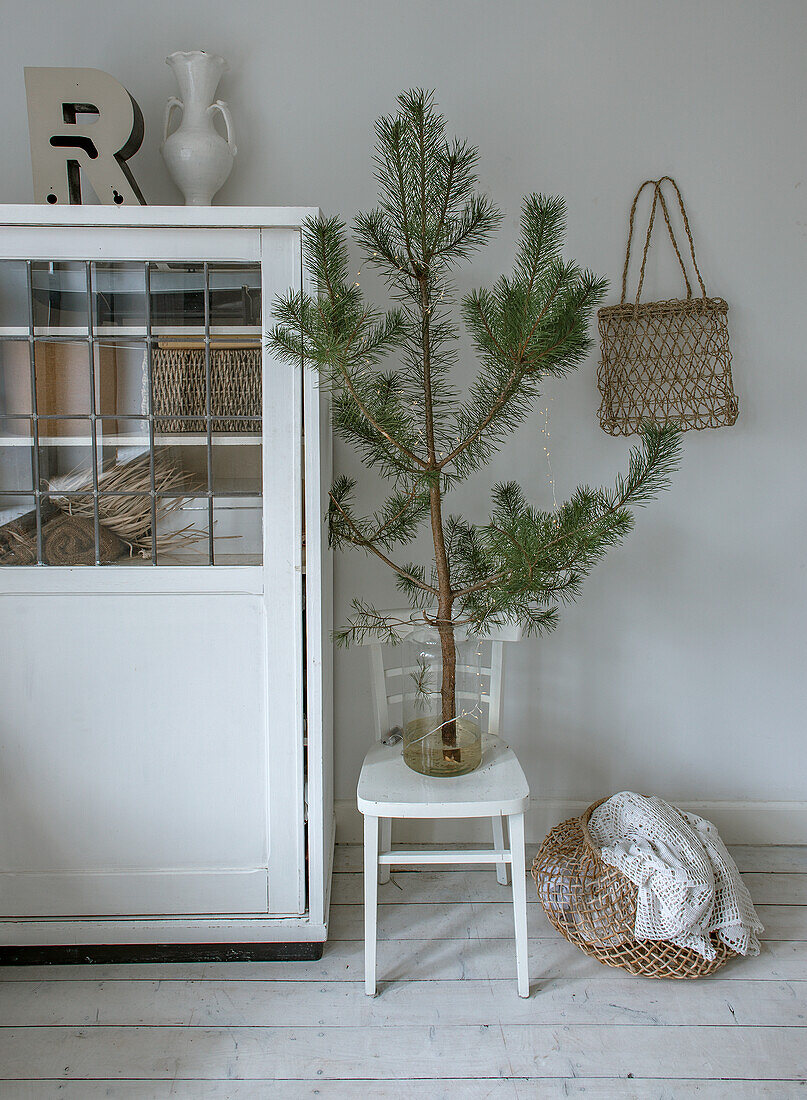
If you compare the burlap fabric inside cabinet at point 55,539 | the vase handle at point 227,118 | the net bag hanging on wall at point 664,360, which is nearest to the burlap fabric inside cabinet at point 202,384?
the burlap fabric inside cabinet at point 55,539

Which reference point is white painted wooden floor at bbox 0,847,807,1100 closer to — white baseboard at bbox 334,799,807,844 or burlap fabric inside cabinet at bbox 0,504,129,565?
white baseboard at bbox 334,799,807,844

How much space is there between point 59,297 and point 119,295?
0.12m

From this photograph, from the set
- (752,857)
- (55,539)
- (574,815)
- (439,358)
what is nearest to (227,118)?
(439,358)

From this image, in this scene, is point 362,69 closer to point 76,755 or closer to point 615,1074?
point 76,755

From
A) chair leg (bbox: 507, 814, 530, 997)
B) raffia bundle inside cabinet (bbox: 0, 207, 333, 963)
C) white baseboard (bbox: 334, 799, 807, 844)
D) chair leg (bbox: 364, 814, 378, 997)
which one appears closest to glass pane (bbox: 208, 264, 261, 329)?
raffia bundle inside cabinet (bbox: 0, 207, 333, 963)

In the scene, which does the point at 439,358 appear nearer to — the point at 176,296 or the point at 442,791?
the point at 176,296

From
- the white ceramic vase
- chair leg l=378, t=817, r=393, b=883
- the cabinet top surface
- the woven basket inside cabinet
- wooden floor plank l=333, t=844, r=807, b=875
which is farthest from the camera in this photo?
wooden floor plank l=333, t=844, r=807, b=875

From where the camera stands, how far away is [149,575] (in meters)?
1.70

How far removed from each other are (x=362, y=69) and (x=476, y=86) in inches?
11.7

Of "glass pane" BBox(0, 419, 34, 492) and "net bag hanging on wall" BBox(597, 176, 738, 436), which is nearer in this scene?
"glass pane" BBox(0, 419, 34, 492)

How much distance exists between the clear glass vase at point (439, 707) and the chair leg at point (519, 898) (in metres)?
0.17

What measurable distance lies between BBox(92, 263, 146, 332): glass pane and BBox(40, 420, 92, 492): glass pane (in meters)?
0.22

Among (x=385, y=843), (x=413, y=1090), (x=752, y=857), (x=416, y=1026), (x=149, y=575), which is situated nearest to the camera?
(x=413, y=1090)

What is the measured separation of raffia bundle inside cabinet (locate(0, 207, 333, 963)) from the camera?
1658 millimetres
